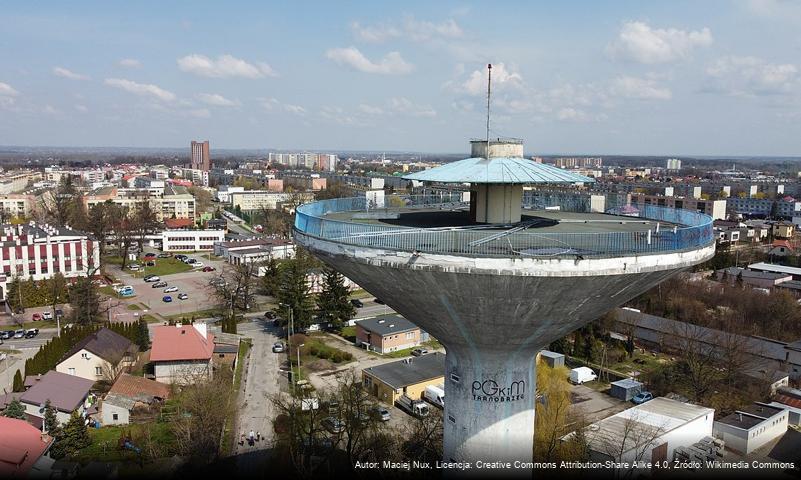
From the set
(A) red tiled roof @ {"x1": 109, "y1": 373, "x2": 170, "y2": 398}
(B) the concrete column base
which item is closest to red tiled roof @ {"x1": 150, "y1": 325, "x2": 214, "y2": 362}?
(A) red tiled roof @ {"x1": 109, "y1": 373, "x2": 170, "y2": 398}

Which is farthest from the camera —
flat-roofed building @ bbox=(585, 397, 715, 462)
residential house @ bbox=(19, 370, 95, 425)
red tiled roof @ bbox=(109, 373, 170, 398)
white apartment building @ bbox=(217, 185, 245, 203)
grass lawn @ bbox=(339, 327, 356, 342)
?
white apartment building @ bbox=(217, 185, 245, 203)

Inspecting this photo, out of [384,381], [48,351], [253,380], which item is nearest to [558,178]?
[384,381]

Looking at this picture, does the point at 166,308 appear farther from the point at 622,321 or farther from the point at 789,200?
the point at 789,200

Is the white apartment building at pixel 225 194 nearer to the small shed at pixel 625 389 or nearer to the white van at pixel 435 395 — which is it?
the white van at pixel 435 395

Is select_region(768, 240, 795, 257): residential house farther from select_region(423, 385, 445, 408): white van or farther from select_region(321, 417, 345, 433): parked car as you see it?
select_region(321, 417, 345, 433): parked car

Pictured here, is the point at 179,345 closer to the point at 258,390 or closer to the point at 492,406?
the point at 258,390
